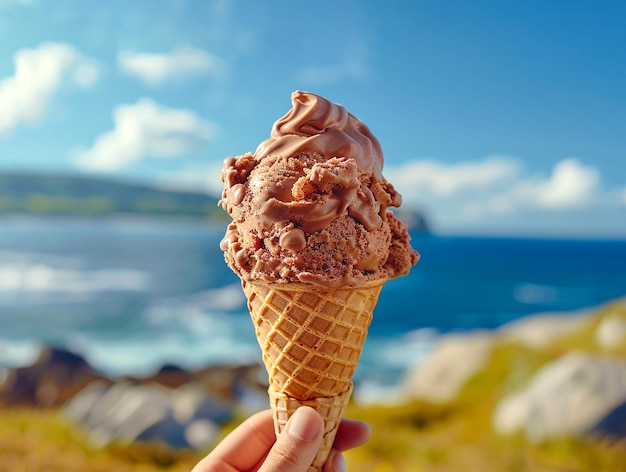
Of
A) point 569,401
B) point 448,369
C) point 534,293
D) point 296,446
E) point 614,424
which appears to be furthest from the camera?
point 534,293

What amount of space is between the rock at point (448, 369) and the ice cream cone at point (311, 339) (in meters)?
6.99

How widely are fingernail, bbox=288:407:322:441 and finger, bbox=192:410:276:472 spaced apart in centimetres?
48

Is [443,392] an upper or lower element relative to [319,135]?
upper

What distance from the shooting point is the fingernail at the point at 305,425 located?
1.96 m

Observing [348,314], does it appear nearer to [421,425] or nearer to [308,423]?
[308,423]

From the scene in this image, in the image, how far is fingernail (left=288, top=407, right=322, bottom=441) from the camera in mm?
1955

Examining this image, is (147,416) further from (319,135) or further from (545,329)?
(545,329)

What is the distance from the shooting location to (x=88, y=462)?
5.78 meters

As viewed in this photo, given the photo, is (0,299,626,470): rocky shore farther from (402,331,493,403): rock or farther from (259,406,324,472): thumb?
(259,406,324,472): thumb

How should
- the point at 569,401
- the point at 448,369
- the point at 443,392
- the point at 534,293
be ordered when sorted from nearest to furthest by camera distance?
the point at 569,401
the point at 443,392
the point at 448,369
the point at 534,293

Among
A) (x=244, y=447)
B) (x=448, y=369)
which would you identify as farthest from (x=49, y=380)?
(x=244, y=447)

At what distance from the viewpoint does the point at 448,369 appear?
9.55m

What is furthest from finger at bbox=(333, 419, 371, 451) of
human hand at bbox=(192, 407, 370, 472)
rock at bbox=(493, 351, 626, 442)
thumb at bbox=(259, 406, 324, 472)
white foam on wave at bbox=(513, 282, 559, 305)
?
white foam on wave at bbox=(513, 282, 559, 305)

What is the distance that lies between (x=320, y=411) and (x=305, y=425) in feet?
0.54
